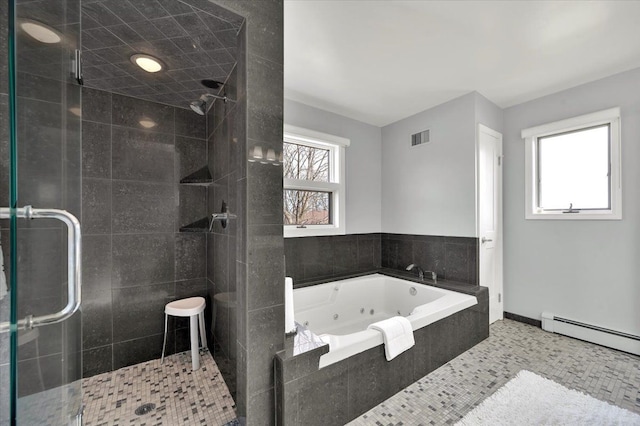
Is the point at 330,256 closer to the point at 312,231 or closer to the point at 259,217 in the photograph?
the point at 312,231

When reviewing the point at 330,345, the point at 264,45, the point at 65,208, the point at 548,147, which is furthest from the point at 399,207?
the point at 65,208

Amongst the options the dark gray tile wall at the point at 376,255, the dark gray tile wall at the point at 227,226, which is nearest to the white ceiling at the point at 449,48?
the dark gray tile wall at the point at 227,226

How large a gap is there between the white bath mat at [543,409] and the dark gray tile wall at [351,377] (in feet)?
1.47

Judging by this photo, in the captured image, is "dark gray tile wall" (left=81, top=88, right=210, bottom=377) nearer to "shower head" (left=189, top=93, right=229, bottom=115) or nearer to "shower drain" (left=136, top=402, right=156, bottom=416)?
"shower head" (left=189, top=93, right=229, bottom=115)

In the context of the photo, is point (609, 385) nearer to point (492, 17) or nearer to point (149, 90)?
point (492, 17)

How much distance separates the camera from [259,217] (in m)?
1.48

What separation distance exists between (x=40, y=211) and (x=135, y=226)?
5.51ft

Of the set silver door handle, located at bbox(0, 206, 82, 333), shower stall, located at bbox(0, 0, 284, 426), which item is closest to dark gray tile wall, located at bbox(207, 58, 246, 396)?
shower stall, located at bbox(0, 0, 284, 426)

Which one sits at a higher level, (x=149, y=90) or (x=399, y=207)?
(x=149, y=90)

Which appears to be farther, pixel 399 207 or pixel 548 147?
pixel 399 207

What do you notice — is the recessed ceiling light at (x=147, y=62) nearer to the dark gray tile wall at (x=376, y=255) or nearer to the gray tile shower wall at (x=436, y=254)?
the dark gray tile wall at (x=376, y=255)

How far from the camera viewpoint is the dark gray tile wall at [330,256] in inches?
122

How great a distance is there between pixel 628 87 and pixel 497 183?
133 centimetres

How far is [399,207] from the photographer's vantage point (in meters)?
3.77
